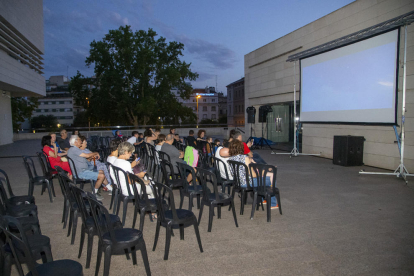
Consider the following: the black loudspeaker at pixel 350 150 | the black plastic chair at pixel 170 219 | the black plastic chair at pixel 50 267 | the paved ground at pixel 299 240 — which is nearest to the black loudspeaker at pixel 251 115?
the black loudspeaker at pixel 350 150

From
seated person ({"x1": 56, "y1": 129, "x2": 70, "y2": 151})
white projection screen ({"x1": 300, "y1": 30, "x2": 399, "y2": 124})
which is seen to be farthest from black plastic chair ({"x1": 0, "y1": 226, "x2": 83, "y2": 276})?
white projection screen ({"x1": 300, "y1": 30, "x2": 399, "y2": 124})

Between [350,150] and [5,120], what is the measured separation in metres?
19.8

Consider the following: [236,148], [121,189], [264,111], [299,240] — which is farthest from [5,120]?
[299,240]

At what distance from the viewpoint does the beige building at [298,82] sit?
7.14 m

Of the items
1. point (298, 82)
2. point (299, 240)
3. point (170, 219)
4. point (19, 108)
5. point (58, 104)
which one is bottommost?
point (299, 240)

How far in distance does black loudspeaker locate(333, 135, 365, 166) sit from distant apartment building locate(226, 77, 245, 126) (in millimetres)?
42507

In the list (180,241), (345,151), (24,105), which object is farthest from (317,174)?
(24,105)

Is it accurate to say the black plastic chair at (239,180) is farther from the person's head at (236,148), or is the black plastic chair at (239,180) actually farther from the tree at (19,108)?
the tree at (19,108)

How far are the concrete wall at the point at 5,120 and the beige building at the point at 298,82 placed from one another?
1518 centimetres

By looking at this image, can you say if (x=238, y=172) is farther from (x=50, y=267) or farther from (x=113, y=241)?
(x=50, y=267)

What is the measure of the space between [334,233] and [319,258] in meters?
0.74

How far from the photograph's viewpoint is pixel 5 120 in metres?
17.8

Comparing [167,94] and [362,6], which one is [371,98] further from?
[167,94]

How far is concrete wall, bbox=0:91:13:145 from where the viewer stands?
17.1 meters
